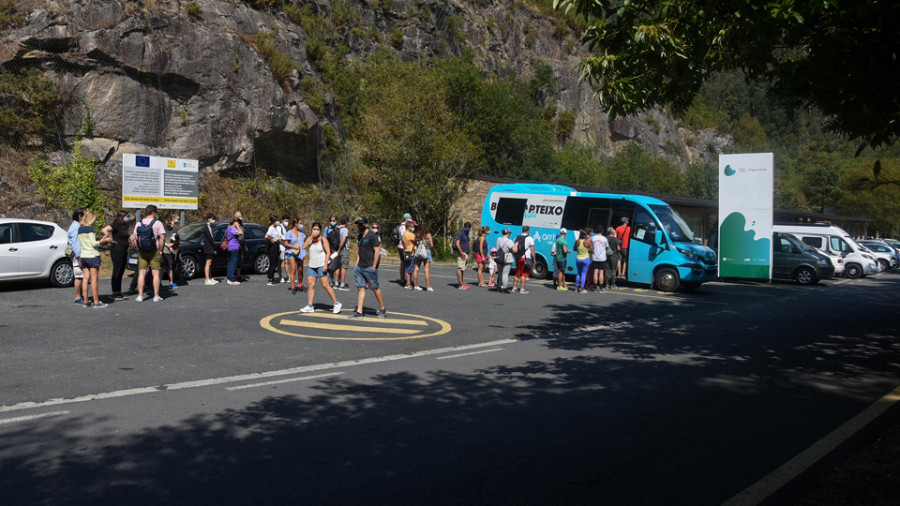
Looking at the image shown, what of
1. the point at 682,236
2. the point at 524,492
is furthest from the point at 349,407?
the point at 682,236

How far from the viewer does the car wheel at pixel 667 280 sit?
62.4 feet

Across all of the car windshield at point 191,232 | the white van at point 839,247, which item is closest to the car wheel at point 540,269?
the car windshield at point 191,232

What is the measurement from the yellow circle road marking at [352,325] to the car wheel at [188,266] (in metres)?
5.83

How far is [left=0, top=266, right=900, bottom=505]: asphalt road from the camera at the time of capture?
15.2 feet

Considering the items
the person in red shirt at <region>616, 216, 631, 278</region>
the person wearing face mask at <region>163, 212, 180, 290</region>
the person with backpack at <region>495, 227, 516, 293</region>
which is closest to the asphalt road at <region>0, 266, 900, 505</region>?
the person wearing face mask at <region>163, 212, 180, 290</region>

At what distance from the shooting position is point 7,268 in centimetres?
1403

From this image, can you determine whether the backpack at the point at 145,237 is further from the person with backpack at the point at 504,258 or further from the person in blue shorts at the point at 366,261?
the person with backpack at the point at 504,258

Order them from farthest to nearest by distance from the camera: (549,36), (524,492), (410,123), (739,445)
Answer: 1. (549,36)
2. (410,123)
3. (739,445)
4. (524,492)

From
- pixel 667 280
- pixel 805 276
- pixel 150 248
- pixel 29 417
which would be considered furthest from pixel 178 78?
pixel 805 276

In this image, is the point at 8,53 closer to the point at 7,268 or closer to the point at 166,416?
the point at 7,268

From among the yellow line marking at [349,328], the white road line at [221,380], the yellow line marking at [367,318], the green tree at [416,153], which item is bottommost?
the white road line at [221,380]

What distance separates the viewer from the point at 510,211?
916 inches

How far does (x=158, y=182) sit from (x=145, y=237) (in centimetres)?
742

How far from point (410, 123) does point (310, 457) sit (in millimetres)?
26843
